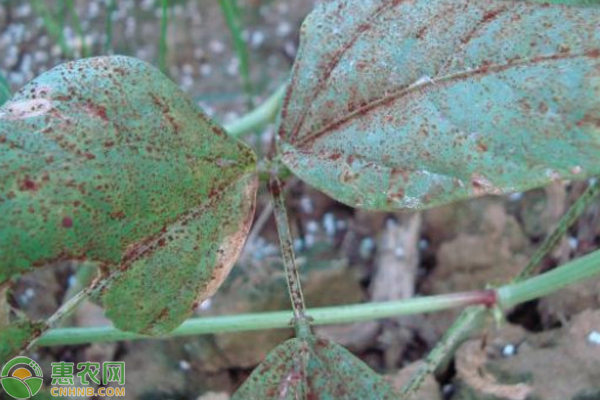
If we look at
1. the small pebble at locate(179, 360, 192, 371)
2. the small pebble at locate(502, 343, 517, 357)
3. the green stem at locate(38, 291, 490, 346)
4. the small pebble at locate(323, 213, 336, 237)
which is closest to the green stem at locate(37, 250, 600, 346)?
the green stem at locate(38, 291, 490, 346)

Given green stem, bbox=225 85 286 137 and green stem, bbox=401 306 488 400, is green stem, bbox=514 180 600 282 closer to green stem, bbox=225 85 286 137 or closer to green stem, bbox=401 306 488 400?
green stem, bbox=401 306 488 400

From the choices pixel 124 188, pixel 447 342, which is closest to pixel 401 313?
pixel 447 342

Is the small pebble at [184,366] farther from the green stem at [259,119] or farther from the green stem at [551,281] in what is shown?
the green stem at [551,281]

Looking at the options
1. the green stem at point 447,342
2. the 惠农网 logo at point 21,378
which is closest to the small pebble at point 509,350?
the green stem at point 447,342

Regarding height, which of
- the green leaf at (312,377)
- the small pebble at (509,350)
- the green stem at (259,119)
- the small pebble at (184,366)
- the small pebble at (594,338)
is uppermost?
the green stem at (259,119)

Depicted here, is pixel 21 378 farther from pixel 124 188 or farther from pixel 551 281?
pixel 551 281

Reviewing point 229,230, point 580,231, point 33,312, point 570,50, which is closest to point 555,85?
point 570,50
